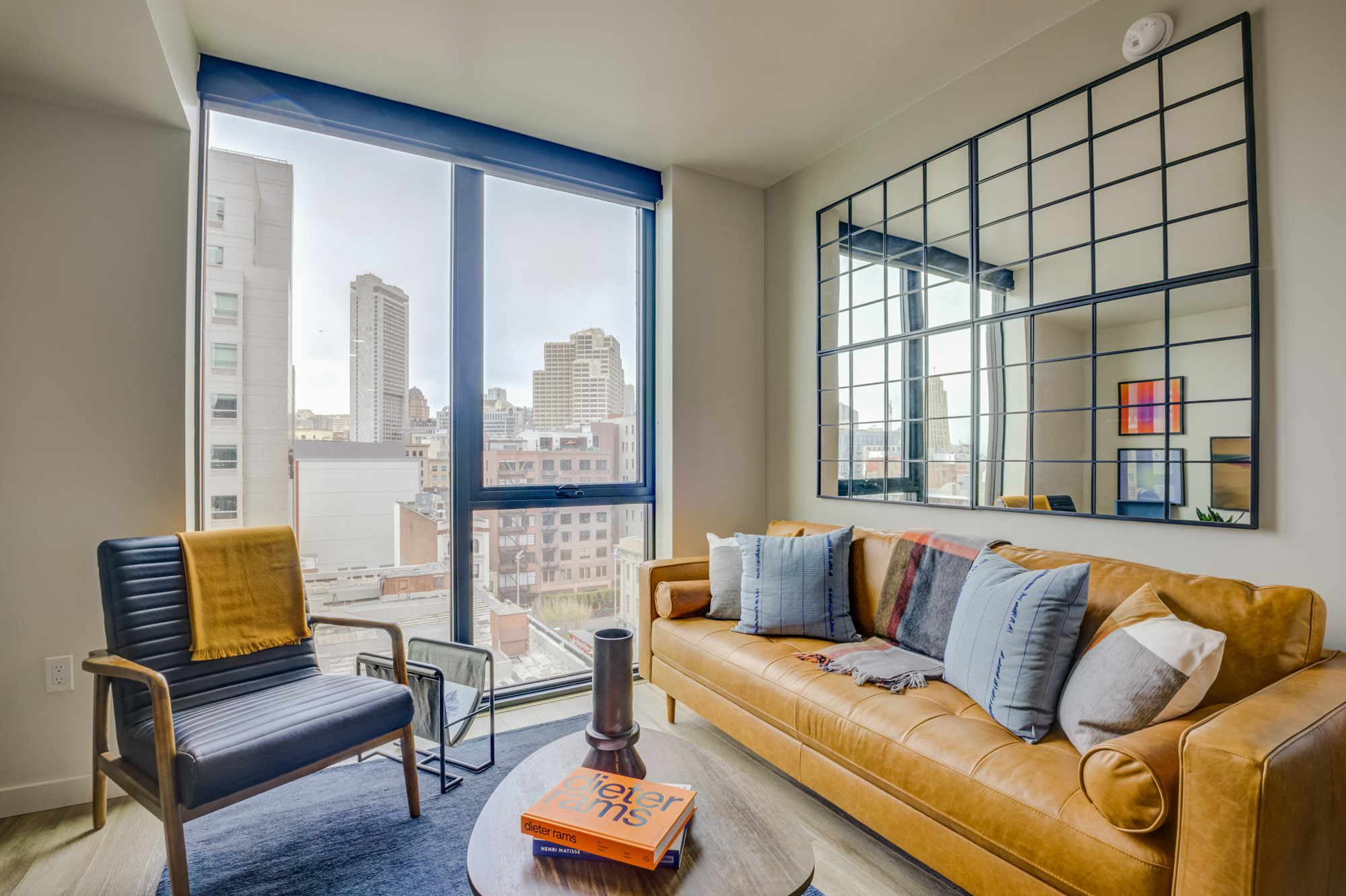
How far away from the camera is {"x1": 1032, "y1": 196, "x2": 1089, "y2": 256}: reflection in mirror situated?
7.41 feet

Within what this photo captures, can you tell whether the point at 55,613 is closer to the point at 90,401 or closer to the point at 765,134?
the point at 90,401

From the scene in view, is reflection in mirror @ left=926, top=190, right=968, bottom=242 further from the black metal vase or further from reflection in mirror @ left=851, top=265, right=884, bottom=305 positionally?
the black metal vase

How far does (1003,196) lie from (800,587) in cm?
174

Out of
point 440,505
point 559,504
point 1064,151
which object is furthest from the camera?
point 559,504

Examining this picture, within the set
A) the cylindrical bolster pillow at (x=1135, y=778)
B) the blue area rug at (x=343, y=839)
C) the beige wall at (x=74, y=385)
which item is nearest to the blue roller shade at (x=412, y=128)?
the beige wall at (x=74, y=385)

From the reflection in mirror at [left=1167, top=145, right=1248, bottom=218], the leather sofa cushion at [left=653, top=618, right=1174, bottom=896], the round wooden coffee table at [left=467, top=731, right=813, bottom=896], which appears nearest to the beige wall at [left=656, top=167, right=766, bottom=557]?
the leather sofa cushion at [left=653, top=618, right=1174, bottom=896]

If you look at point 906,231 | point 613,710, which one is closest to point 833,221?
point 906,231

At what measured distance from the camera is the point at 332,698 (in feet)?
6.33

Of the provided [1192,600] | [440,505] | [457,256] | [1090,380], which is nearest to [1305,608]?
[1192,600]

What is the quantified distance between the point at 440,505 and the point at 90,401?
1.28 m

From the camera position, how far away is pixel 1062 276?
7.61ft

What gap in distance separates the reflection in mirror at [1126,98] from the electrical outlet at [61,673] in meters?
3.95

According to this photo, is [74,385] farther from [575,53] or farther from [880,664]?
[880,664]

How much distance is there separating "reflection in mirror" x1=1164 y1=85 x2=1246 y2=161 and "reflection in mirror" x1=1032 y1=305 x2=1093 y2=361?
529mm
